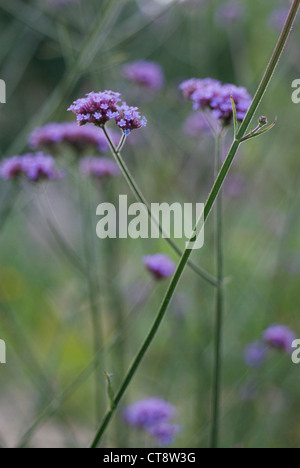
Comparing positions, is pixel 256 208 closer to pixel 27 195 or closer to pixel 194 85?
pixel 27 195

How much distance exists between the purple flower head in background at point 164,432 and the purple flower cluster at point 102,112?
0.71 meters

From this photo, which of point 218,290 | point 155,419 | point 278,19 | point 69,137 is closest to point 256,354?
point 155,419

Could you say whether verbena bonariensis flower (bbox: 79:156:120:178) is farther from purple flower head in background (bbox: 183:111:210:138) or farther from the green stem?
the green stem

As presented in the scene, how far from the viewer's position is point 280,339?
4.04ft

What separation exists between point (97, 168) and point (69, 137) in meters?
0.15

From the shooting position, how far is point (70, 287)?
289 centimetres

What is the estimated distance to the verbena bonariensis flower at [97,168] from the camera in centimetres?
124

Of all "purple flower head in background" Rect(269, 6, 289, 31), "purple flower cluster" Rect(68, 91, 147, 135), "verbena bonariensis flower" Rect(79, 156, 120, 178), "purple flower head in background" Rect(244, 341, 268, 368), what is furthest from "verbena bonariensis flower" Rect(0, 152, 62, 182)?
"purple flower head in background" Rect(269, 6, 289, 31)

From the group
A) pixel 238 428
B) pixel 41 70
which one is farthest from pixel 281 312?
pixel 41 70

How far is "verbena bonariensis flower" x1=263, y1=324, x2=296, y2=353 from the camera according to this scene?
4.03 ft

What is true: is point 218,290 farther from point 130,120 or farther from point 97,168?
point 97,168

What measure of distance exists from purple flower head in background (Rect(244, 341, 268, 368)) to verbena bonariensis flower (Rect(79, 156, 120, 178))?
24.0 inches

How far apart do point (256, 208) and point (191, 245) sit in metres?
2.12

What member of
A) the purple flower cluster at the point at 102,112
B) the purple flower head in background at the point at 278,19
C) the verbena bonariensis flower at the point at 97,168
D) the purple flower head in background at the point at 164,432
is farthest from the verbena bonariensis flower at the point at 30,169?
the purple flower head in background at the point at 278,19
